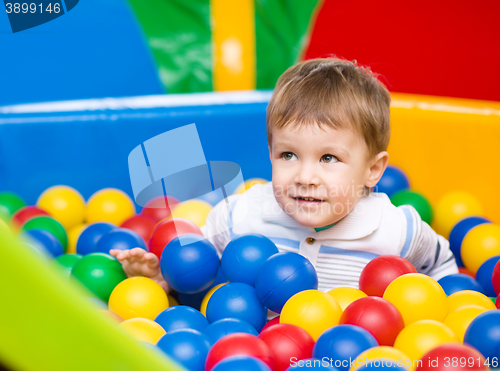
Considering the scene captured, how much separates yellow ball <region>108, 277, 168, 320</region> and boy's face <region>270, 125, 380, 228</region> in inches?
10.9

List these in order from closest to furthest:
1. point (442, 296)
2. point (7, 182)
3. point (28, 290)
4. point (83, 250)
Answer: point (28, 290), point (442, 296), point (83, 250), point (7, 182)

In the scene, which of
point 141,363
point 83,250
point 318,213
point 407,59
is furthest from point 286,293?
point 407,59

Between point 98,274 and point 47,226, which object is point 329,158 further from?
point 47,226

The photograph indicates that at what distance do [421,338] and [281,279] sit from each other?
230mm

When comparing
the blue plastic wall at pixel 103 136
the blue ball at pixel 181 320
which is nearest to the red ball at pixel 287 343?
the blue ball at pixel 181 320

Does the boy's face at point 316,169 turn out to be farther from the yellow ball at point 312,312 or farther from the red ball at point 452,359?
the red ball at point 452,359

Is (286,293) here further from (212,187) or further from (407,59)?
(407,59)

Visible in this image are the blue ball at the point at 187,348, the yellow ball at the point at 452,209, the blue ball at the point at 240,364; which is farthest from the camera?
the yellow ball at the point at 452,209

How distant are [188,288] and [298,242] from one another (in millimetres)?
229

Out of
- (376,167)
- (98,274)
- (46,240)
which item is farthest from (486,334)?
(46,240)

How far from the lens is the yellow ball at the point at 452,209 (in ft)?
4.24

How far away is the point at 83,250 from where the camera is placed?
1169 millimetres

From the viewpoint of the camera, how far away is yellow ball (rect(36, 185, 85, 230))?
1.36m

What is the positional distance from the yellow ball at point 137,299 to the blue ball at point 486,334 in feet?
1.63
